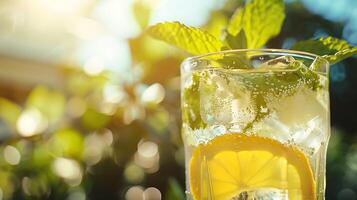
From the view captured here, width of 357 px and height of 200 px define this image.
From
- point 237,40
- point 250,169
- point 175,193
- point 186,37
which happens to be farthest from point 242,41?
point 175,193

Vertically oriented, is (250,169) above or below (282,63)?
below

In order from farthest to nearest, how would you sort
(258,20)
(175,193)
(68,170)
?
(68,170)
(175,193)
(258,20)

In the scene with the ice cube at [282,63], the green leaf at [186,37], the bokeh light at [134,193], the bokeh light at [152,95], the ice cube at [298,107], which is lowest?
the bokeh light at [134,193]

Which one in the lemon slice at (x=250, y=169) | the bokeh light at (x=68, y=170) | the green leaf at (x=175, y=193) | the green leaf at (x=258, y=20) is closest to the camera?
the lemon slice at (x=250, y=169)

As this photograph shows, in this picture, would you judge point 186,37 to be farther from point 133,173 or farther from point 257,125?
point 133,173

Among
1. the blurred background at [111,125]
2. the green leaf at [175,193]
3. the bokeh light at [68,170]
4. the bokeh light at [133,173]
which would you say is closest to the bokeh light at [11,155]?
the blurred background at [111,125]

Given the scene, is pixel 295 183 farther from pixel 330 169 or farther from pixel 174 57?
pixel 330 169

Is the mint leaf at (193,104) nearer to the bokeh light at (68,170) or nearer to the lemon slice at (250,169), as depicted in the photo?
the lemon slice at (250,169)

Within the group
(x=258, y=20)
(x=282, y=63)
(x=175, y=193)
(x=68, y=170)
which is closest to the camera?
(x=282, y=63)
